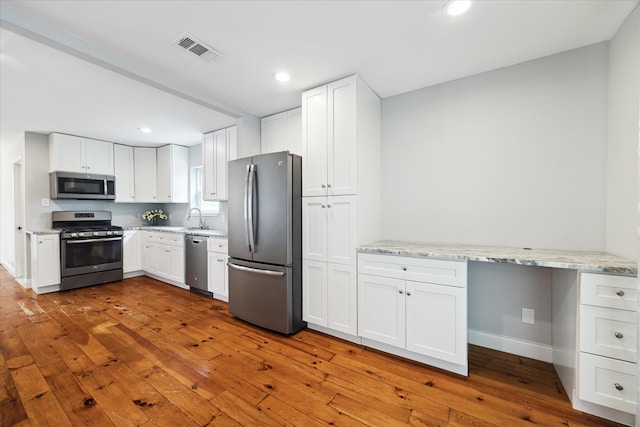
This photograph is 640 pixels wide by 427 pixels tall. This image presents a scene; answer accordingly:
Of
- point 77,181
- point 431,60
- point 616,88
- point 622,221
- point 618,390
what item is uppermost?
point 431,60

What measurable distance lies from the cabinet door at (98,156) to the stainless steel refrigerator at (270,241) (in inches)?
138

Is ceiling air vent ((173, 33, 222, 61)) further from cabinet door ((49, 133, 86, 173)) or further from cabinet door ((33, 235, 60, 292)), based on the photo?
cabinet door ((33, 235, 60, 292))

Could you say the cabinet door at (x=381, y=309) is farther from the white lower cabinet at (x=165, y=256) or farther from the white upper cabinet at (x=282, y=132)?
the white lower cabinet at (x=165, y=256)

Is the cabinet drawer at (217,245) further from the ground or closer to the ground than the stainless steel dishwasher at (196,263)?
further from the ground

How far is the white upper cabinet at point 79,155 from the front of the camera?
423 centimetres

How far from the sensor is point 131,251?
4.86 meters

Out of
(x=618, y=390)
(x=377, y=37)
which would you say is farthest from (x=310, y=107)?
(x=618, y=390)

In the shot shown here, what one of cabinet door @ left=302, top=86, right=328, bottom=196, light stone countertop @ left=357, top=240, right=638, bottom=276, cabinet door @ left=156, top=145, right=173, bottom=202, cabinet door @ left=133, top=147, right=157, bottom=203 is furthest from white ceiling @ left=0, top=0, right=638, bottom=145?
cabinet door @ left=133, top=147, right=157, bottom=203

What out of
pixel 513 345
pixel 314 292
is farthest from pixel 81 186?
pixel 513 345

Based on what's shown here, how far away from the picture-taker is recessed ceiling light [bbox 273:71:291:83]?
2.49 meters

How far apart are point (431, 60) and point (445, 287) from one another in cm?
189

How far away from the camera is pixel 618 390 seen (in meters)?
1.50

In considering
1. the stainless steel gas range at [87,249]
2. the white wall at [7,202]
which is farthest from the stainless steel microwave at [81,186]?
the white wall at [7,202]

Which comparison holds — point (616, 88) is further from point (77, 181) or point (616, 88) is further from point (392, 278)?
point (77, 181)
